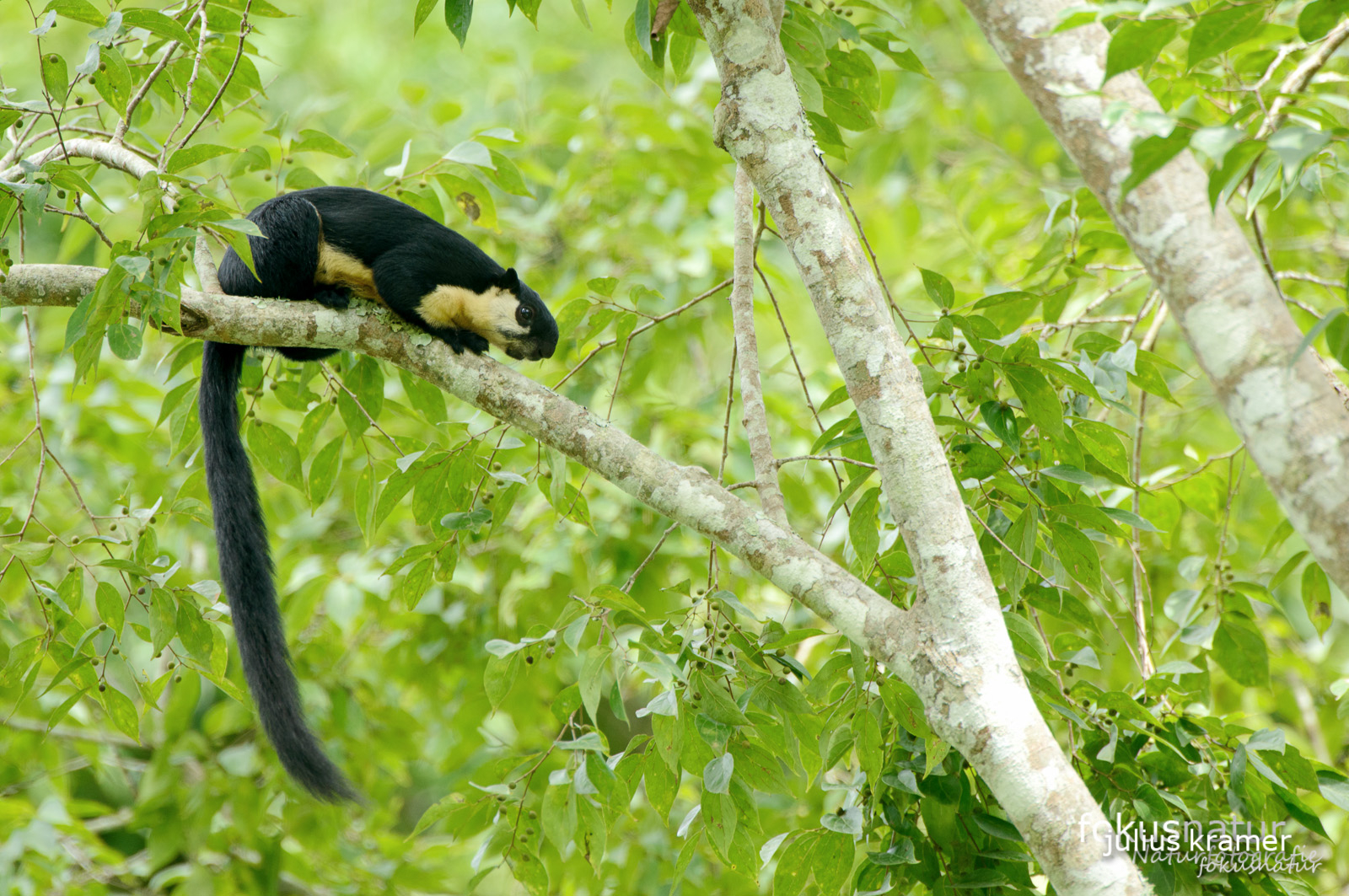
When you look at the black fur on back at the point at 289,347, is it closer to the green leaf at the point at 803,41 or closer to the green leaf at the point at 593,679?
the green leaf at the point at 593,679

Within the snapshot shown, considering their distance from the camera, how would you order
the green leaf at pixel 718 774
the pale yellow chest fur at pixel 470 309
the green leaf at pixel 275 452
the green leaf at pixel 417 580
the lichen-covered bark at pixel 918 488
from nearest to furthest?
the lichen-covered bark at pixel 918 488 < the green leaf at pixel 718 774 < the green leaf at pixel 417 580 < the green leaf at pixel 275 452 < the pale yellow chest fur at pixel 470 309

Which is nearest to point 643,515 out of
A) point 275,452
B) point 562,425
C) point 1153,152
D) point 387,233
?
point 387,233

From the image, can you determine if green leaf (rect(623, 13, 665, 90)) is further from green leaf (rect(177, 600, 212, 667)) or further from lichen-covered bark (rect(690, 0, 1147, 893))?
green leaf (rect(177, 600, 212, 667))


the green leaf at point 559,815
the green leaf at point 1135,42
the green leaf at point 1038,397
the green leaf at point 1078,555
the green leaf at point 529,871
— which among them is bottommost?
the green leaf at point 529,871

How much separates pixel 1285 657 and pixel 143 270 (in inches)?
148

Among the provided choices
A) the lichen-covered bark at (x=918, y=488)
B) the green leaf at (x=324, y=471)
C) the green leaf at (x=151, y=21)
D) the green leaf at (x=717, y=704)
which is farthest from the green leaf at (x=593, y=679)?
the green leaf at (x=151, y=21)

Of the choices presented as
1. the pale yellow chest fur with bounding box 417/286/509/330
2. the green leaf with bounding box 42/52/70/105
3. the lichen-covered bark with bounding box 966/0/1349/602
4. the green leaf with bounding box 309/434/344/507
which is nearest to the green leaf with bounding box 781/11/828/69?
the lichen-covered bark with bounding box 966/0/1349/602

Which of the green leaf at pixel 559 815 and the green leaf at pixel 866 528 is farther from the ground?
the green leaf at pixel 866 528

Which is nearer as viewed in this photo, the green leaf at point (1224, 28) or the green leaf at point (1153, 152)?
the green leaf at point (1153, 152)

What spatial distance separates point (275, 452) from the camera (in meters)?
2.44

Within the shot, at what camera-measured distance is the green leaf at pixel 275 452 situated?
95.0 inches

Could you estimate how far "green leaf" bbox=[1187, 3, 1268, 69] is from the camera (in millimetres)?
1134

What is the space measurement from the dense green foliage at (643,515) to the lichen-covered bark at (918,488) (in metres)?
0.20

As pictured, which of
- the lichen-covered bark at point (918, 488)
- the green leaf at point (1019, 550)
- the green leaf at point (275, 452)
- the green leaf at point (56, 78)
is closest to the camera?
the lichen-covered bark at point (918, 488)
